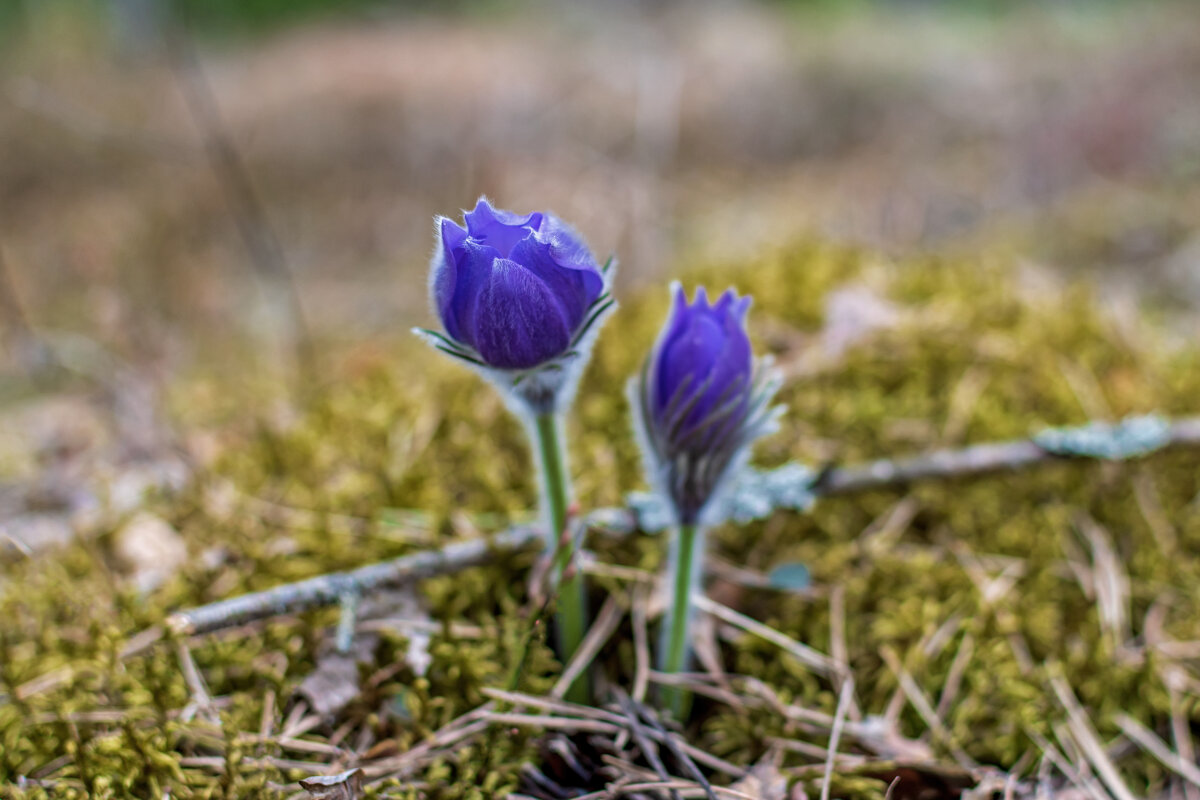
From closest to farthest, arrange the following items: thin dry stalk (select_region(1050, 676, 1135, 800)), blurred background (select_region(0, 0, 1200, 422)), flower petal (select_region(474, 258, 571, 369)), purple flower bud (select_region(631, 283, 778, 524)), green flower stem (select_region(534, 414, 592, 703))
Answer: flower petal (select_region(474, 258, 571, 369)) → purple flower bud (select_region(631, 283, 778, 524)) → green flower stem (select_region(534, 414, 592, 703)) → thin dry stalk (select_region(1050, 676, 1135, 800)) → blurred background (select_region(0, 0, 1200, 422))

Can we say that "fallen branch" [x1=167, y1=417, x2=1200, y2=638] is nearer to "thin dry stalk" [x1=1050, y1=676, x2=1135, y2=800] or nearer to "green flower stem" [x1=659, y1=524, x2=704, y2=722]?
"green flower stem" [x1=659, y1=524, x2=704, y2=722]

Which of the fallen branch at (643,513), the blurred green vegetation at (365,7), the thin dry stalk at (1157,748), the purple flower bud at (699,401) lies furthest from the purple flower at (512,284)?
the blurred green vegetation at (365,7)

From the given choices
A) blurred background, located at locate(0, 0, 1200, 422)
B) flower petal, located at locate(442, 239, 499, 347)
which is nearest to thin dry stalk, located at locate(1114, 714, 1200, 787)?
flower petal, located at locate(442, 239, 499, 347)

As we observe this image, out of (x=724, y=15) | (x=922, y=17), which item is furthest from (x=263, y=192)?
(x=922, y=17)

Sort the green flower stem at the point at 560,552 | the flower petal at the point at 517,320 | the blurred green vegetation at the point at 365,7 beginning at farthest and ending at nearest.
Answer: the blurred green vegetation at the point at 365,7
the green flower stem at the point at 560,552
the flower petal at the point at 517,320

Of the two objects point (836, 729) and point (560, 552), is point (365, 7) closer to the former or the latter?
point (560, 552)

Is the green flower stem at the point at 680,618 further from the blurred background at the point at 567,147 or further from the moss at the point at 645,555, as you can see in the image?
the blurred background at the point at 567,147

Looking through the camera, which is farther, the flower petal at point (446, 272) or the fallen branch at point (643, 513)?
the fallen branch at point (643, 513)

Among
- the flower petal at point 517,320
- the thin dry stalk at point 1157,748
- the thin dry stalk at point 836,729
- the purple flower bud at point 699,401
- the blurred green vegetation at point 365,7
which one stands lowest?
the thin dry stalk at point 1157,748
